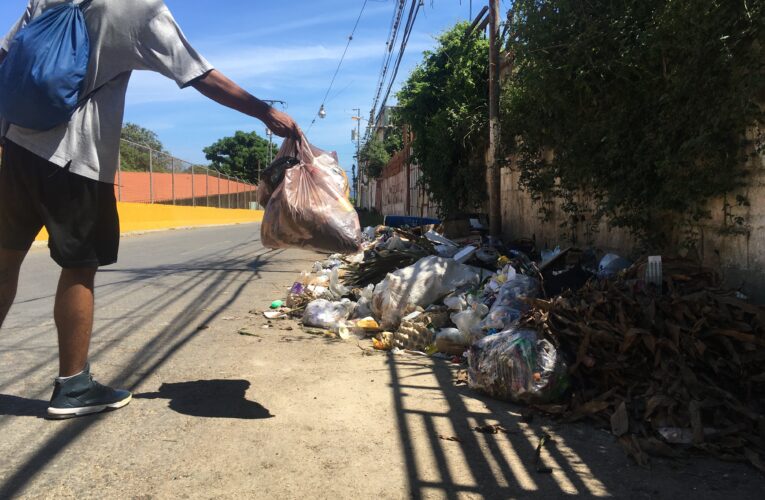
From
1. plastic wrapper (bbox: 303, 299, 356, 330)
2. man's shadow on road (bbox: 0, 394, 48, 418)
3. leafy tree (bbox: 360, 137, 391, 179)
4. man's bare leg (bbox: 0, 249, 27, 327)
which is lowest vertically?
man's shadow on road (bbox: 0, 394, 48, 418)

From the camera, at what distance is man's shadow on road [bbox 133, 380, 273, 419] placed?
9.36 ft

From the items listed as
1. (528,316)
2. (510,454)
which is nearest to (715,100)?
(528,316)

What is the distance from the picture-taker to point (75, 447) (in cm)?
238

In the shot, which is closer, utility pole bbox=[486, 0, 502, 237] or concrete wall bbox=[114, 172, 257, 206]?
utility pole bbox=[486, 0, 502, 237]

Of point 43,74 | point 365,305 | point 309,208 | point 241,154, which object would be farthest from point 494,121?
point 241,154

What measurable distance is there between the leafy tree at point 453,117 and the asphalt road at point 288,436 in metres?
5.73

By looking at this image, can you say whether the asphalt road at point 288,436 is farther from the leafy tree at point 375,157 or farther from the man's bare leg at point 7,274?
the leafy tree at point 375,157

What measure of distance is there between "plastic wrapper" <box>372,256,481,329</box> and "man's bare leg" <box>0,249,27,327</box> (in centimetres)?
287

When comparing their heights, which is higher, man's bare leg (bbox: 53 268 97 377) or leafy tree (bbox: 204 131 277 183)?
leafy tree (bbox: 204 131 277 183)

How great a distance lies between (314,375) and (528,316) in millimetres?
1372

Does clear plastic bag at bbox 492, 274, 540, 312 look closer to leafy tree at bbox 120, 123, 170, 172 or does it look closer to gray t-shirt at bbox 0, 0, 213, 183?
gray t-shirt at bbox 0, 0, 213, 183

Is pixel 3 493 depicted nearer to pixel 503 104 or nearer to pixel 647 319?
pixel 647 319

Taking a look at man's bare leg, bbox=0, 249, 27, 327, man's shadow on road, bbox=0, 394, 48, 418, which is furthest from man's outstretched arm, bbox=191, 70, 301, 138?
man's shadow on road, bbox=0, 394, 48, 418

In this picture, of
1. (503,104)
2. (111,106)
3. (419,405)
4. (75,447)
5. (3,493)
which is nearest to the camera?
(3,493)
